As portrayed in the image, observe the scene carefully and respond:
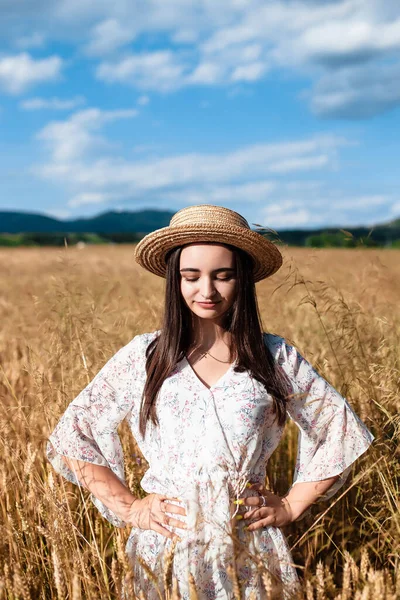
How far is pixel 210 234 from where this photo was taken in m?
1.77

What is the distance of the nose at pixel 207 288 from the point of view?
1.78 m

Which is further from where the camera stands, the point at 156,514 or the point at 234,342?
the point at 234,342

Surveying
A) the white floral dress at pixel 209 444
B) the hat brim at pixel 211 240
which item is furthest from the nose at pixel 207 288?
the white floral dress at pixel 209 444

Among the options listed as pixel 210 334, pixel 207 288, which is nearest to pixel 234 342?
pixel 210 334

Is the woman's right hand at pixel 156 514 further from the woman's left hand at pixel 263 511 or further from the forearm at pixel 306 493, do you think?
the forearm at pixel 306 493

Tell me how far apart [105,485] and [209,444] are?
0.39m

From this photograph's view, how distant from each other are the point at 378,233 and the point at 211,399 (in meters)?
1.65

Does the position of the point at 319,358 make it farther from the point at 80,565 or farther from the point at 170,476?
the point at 80,565

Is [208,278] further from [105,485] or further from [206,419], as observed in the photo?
[105,485]

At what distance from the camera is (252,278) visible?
1.93 meters

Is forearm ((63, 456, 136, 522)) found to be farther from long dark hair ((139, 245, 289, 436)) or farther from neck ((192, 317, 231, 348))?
neck ((192, 317, 231, 348))

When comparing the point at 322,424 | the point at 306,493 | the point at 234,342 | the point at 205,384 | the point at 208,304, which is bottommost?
the point at 306,493

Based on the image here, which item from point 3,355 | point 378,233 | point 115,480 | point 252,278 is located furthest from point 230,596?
point 3,355

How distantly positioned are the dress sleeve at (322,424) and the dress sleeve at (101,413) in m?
0.47
